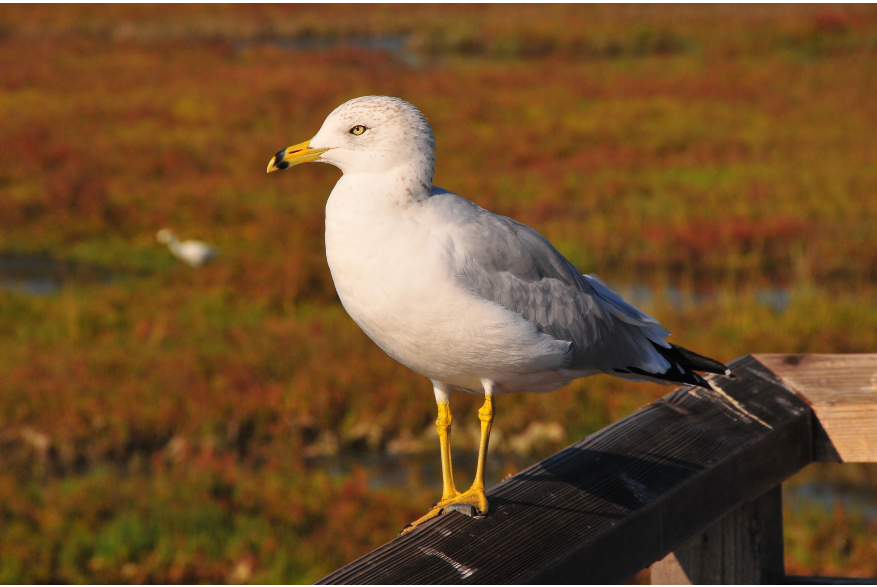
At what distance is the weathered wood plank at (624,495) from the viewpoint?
188 cm

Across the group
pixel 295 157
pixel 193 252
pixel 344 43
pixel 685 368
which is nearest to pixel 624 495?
pixel 685 368

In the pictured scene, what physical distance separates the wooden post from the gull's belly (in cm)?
84

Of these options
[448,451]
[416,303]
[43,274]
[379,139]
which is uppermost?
[379,139]

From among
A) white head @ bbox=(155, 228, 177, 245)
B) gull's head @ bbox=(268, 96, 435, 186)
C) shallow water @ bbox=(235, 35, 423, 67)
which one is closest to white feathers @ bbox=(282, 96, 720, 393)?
gull's head @ bbox=(268, 96, 435, 186)

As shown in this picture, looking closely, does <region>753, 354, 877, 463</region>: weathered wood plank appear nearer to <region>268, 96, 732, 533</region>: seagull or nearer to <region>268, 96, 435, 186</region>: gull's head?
<region>268, 96, 732, 533</region>: seagull

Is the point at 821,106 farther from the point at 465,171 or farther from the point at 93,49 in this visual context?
the point at 93,49

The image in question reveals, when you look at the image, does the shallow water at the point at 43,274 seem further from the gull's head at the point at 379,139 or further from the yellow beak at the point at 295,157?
the gull's head at the point at 379,139

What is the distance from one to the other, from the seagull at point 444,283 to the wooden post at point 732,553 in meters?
0.46

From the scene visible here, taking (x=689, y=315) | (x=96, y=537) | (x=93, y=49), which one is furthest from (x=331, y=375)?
(x=93, y=49)

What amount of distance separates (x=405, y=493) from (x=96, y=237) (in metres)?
8.75

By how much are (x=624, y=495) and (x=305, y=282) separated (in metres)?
8.77

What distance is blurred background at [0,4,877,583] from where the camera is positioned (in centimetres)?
623

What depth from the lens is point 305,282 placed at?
1072 cm

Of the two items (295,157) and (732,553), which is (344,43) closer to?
(295,157)
